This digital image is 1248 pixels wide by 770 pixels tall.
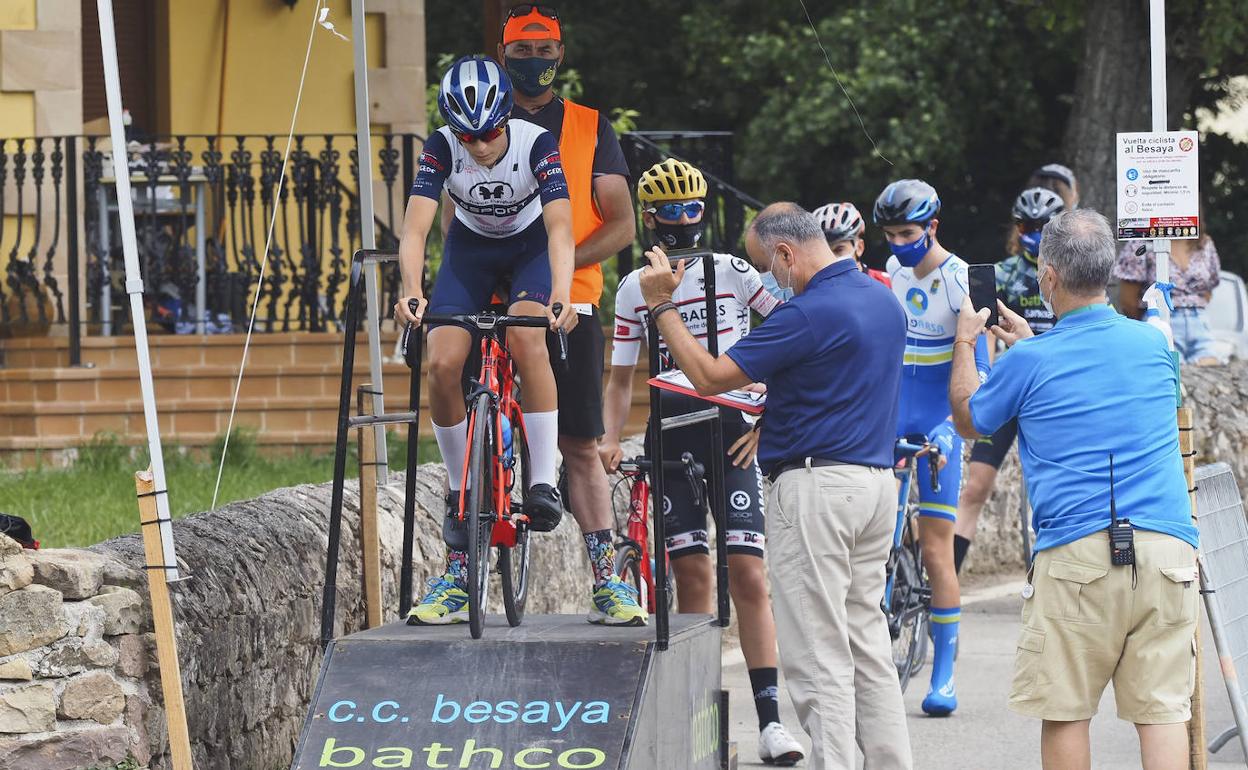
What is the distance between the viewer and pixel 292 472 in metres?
10.3

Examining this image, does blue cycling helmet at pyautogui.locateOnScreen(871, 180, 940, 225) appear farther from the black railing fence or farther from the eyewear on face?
the black railing fence

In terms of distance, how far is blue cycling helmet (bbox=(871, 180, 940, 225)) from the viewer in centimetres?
767

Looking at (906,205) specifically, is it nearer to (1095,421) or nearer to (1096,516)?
(1095,421)

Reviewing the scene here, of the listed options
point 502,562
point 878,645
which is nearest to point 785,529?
point 878,645

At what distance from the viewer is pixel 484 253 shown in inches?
237

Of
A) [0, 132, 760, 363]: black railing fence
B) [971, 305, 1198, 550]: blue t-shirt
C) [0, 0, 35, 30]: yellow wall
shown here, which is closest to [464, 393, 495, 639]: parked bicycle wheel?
[971, 305, 1198, 550]: blue t-shirt

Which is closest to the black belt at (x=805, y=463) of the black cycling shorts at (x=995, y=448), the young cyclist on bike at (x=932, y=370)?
the young cyclist on bike at (x=932, y=370)

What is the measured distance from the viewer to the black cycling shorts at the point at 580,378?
6238mm

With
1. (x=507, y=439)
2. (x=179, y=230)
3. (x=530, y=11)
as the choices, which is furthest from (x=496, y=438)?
(x=179, y=230)

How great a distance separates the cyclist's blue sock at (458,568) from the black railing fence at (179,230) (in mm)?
5950

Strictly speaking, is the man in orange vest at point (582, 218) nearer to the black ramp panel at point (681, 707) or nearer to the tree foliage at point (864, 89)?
the black ramp panel at point (681, 707)

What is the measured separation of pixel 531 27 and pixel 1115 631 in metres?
2.64

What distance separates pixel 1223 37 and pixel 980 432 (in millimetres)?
14749

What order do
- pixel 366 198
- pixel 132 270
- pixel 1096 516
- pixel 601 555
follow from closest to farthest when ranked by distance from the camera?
1. pixel 1096 516
2. pixel 132 270
3. pixel 601 555
4. pixel 366 198
